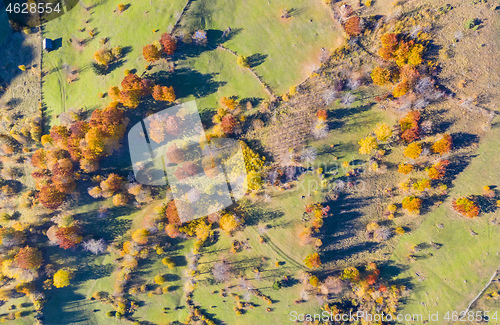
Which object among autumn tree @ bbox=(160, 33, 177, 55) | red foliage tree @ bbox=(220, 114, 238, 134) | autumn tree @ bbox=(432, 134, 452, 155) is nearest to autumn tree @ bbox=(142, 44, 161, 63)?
autumn tree @ bbox=(160, 33, 177, 55)

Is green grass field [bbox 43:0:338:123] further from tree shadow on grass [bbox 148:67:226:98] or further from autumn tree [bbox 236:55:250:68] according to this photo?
autumn tree [bbox 236:55:250:68]

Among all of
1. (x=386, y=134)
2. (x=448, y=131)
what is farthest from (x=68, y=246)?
(x=448, y=131)

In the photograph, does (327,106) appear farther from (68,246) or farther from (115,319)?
(115,319)

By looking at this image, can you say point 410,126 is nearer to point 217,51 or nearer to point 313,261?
point 313,261

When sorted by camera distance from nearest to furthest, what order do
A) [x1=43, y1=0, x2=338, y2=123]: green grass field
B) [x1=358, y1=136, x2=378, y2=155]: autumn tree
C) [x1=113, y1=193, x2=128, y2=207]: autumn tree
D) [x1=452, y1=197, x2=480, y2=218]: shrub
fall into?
[x1=452, y1=197, x2=480, y2=218]: shrub < [x1=358, y1=136, x2=378, y2=155]: autumn tree < [x1=113, y1=193, x2=128, y2=207]: autumn tree < [x1=43, y1=0, x2=338, y2=123]: green grass field

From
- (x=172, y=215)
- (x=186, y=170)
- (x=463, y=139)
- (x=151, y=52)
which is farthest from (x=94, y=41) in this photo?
(x=463, y=139)

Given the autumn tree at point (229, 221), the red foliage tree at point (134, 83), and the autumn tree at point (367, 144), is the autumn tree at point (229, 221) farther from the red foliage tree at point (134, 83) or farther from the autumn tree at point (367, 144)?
the red foliage tree at point (134, 83)

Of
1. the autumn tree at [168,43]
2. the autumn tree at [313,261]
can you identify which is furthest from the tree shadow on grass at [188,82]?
the autumn tree at [313,261]
